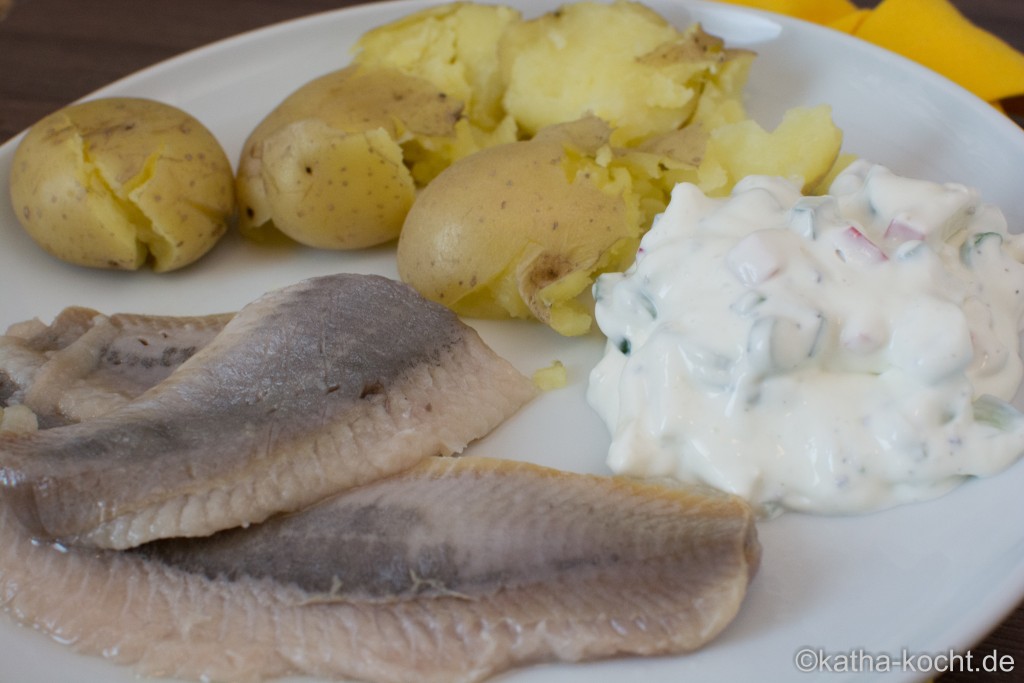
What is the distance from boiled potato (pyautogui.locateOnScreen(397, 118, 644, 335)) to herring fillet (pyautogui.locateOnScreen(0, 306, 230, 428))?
15.3 inches

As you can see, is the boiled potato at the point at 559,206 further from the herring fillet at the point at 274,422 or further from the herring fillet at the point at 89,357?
the herring fillet at the point at 89,357

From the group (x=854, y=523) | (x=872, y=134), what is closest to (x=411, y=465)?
(x=854, y=523)

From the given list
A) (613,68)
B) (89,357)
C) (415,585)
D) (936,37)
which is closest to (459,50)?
(613,68)

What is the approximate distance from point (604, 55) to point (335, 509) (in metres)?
1.05

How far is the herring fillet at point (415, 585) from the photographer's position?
44.8 inches

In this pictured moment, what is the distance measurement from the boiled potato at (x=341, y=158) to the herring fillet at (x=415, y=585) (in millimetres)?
670

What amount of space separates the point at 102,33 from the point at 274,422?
196 centimetres

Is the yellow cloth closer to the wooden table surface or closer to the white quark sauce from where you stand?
the wooden table surface

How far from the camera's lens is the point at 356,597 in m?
1.18

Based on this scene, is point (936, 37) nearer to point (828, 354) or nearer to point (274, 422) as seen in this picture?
point (828, 354)

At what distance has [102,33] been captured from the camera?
9.19 feet

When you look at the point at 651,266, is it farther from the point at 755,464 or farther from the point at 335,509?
the point at 335,509
